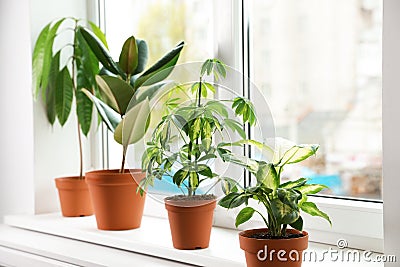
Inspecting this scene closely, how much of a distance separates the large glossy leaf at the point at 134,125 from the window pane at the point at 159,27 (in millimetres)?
31

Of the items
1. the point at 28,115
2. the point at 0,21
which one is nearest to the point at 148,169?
the point at 28,115

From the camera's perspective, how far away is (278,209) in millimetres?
1414

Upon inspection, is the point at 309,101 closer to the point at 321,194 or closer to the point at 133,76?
the point at 321,194

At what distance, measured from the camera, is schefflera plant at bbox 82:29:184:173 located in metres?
1.80

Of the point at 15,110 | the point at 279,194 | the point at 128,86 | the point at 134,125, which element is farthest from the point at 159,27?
the point at 279,194

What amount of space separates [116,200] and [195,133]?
17.3 inches

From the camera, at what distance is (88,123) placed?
221 cm

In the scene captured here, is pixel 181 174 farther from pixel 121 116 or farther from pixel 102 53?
pixel 102 53

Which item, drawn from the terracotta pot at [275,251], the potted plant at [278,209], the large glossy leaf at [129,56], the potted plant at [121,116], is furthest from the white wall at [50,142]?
the terracotta pot at [275,251]

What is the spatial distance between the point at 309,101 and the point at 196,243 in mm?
465

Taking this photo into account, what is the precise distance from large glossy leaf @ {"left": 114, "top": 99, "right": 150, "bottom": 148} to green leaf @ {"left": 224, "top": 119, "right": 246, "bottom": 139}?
0.76 ft

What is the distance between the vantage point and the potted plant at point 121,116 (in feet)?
6.22

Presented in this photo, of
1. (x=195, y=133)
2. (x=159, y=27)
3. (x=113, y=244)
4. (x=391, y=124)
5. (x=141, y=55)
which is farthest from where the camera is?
(x=159, y=27)

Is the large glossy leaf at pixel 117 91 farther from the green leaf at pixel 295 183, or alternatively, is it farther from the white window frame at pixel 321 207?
the green leaf at pixel 295 183
